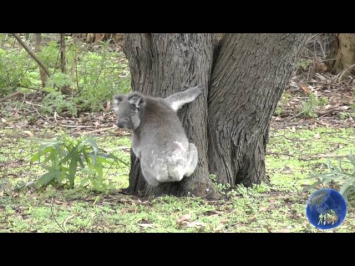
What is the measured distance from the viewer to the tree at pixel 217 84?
21.7ft

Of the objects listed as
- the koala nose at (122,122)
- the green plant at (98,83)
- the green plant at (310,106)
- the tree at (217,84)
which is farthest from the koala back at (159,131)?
the green plant at (310,106)

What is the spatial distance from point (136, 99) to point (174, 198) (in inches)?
42.6

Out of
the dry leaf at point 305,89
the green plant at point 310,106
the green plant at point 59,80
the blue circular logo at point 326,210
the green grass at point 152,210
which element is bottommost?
the green grass at point 152,210

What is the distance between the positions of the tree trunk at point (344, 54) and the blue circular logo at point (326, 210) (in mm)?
9272

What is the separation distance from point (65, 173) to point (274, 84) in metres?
2.46

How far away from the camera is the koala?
6312 millimetres

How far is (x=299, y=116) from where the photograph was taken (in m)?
12.1

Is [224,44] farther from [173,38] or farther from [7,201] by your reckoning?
[7,201]

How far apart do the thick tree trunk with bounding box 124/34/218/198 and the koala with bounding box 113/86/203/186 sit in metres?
0.15

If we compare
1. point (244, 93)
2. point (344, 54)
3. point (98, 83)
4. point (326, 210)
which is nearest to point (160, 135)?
point (244, 93)

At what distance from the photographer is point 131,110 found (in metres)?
6.57

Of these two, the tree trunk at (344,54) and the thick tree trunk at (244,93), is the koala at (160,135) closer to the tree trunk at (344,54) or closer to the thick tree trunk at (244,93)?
the thick tree trunk at (244,93)

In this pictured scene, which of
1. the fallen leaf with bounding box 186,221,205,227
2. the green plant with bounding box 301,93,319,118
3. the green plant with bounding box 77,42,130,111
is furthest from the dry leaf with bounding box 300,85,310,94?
the fallen leaf with bounding box 186,221,205,227

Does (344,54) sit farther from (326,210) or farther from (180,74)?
(326,210)
